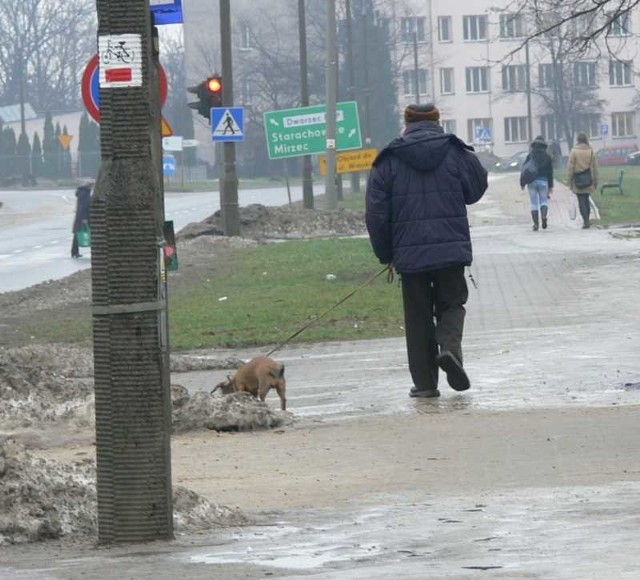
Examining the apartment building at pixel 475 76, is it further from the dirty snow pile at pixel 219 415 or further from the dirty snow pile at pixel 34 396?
the dirty snow pile at pixel 219 415

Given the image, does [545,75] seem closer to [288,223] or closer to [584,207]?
[288,223]

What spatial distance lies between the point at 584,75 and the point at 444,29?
52.2ft

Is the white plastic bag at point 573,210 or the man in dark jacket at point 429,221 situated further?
the white plastic bag at point 573,210

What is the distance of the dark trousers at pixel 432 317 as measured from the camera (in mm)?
11625

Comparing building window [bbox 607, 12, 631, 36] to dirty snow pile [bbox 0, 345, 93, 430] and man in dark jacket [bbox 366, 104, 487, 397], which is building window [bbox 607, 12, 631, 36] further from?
dirty snow pile [bbox 0, 345, 93, 430]

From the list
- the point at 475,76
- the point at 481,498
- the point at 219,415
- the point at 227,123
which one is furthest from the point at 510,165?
the point at 481,498

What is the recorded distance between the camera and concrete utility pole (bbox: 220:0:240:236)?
34.5 meters

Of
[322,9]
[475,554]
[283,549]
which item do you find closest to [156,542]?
[283,549]

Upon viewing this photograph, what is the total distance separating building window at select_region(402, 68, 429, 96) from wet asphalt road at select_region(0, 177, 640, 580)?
92.9 metres

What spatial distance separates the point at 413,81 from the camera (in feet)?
406

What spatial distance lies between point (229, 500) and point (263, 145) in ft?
331

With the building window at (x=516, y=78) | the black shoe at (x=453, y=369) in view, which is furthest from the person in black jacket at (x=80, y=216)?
the building window at (x=516, y=78)

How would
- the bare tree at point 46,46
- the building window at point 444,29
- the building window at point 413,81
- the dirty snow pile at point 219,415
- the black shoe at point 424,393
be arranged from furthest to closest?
1. the building window at point 444,29
2. the bare tree at point 46,46
3. the building window at point 413,81
4. the black shoe at point 424,393
5. the dirty snow pile at point 219,415

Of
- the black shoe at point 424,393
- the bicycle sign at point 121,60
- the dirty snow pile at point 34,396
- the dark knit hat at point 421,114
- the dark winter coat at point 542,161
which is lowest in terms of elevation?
the black shoe at point 424,393
